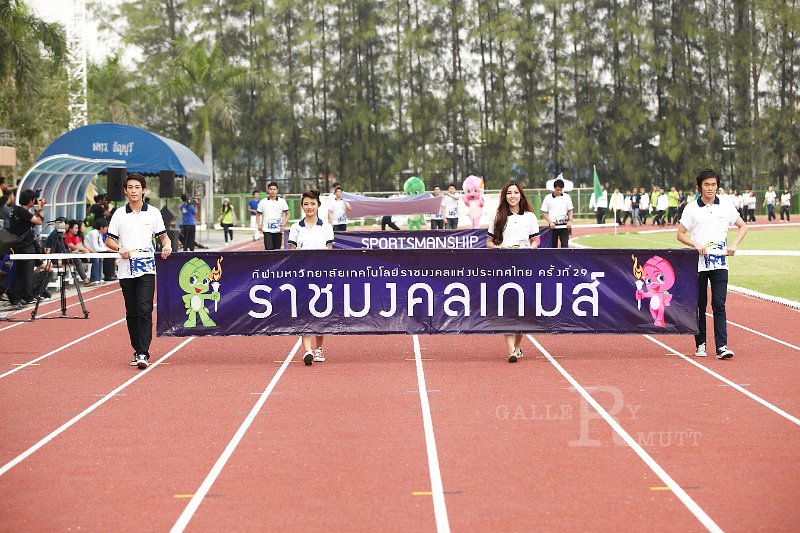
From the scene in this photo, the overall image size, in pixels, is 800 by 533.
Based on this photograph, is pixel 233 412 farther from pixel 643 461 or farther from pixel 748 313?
pixel 748 313

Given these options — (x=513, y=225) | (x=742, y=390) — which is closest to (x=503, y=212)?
(x=513, y=225)

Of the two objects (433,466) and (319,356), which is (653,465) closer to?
(433,466)

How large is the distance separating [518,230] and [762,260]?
16604 millimetres

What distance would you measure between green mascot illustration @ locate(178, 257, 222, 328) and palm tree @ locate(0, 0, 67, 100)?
84.3ft

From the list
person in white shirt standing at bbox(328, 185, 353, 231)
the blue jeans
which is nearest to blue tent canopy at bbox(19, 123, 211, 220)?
the blue jeans

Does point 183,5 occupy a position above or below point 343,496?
above

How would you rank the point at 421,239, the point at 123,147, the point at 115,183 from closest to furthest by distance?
the point at 421,239 → the point at 115,183 → the point at 123,147

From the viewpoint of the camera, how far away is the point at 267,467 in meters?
7.76

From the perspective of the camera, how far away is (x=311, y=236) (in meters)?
13.0

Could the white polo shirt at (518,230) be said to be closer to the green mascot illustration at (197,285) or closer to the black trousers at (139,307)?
the green mascot illustration at (197,285)

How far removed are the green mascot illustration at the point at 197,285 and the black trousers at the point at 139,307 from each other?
1.26 feet

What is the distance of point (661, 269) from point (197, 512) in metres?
7.31

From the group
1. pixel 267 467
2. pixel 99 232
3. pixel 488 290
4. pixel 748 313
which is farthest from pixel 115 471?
pixel 99 232

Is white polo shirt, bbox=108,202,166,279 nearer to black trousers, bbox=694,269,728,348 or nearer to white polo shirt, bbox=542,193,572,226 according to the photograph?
black trousers, bbox=694,269,728,348
